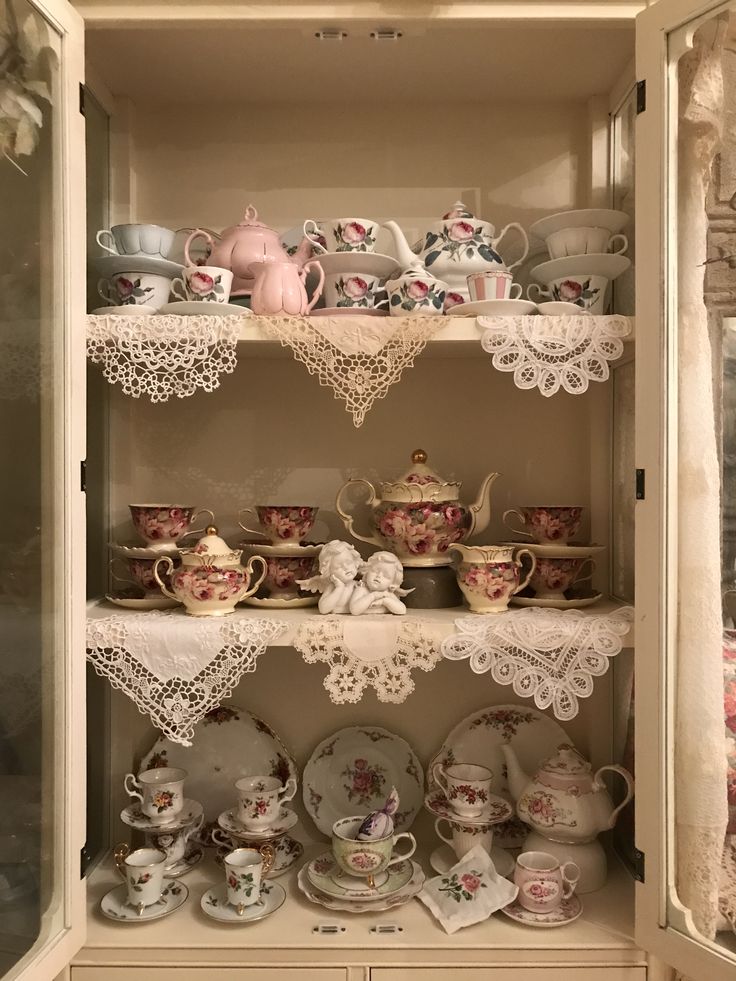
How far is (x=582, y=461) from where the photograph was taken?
1.42m

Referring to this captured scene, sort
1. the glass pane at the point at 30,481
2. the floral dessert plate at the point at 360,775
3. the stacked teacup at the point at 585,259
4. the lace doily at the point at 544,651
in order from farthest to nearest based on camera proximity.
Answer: the floral dessert plate at the point at 360,775, the stacked teacup at the point at 585,259, the lace doily at the point at 544,651, the glass pane at the point at 30,481

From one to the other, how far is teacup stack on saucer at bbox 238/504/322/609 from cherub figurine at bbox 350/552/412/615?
0.11 metres

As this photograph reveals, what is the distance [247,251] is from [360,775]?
36.6 inches

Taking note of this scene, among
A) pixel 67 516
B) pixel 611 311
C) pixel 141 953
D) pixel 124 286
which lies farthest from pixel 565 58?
pixel 141 953

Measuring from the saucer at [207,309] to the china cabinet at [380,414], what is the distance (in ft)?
0.14

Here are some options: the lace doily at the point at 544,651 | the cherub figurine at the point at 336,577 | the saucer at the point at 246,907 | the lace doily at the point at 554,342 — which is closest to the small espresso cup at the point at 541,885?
the lace doily at the point at 544,651

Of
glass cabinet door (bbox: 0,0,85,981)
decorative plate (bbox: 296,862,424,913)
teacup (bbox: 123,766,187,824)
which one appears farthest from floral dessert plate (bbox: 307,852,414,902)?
glass cabinet door (bbox: 0,0,85,981)

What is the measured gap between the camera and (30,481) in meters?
1.01

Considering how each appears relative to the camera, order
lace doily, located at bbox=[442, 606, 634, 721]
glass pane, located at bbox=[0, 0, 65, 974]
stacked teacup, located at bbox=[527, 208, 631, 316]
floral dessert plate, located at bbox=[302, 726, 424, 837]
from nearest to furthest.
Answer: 1. glass pane, located at bbox=[0, 0, 65, 974]
2. lace doily, located at bbox=[442, 606, 634, 721]
3. stacked teacup, located at bbox=[527, 208, 631, 316]
4. floral dessert plate, located at bbox=[302, 726, 424, 837]

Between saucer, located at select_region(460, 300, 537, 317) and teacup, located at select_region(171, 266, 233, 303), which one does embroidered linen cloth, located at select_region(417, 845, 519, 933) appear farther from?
teacup, located at select_region(171, 266, 233, 303)

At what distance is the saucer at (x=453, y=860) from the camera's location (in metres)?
1.24

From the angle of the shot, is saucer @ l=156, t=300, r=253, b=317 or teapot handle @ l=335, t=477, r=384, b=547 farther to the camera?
teapot handle @ l=335, t=477, r=384, b=547

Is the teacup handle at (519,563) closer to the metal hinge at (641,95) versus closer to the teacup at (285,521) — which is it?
the teacup at (285,521)

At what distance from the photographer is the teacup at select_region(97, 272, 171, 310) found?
1198 mm
